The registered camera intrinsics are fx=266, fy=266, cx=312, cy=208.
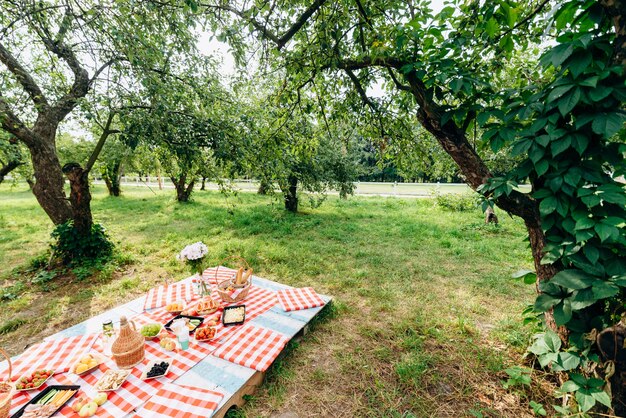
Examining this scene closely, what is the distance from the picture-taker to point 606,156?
1.93 metres

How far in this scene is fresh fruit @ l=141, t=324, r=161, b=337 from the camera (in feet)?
10.2

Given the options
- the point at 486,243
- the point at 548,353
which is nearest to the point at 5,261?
the point at 548,353

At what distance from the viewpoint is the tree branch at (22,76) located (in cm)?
506

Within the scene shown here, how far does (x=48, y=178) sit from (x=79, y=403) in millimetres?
5624

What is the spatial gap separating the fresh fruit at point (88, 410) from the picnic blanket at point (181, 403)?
12.9 inches

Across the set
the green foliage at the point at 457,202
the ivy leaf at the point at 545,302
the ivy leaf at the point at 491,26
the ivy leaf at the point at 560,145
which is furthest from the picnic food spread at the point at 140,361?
the green foliage at the point at 457,202

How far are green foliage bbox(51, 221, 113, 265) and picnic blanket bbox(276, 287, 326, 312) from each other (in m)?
4.83

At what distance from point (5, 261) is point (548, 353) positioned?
1071cm

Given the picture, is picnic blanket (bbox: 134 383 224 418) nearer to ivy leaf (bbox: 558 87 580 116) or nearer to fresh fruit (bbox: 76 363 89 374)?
fresh fruit (bbox: 76 363 89 374)

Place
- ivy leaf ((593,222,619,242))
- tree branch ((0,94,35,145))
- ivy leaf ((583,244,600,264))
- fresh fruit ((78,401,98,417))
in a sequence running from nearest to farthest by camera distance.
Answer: ivy leaf ((593,222,619,242)) < ivy leaf ((583,244,600,264)) < fresh fruit ((78,401,98,417)) < tree branch ((0,94,35,145))

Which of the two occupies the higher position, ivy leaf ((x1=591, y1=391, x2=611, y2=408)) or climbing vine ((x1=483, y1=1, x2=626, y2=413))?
climbing vine ((x1=483, y1=1, x2=626, y2=413))

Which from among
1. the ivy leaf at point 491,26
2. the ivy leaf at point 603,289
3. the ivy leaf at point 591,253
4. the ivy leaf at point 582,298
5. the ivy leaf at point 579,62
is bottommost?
the ivy leaf at point 582,298

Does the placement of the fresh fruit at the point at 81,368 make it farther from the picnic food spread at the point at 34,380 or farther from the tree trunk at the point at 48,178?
the tree trunk at the point at 48,178

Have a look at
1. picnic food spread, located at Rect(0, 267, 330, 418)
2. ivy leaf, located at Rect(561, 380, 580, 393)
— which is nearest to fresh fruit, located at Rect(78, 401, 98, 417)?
picnic food spread, located at Rect(0, 267, 330, 418)
